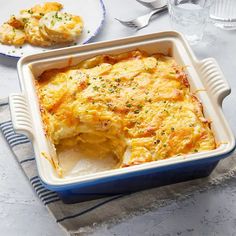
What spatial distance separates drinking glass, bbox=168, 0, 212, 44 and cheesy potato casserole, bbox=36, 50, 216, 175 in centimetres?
46

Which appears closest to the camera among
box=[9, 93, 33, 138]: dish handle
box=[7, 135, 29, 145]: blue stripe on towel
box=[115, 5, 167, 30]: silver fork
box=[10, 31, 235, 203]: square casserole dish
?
box=[10, 31, 235, 203]: square casserole dish

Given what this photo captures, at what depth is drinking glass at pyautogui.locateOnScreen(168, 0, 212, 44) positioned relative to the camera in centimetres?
237

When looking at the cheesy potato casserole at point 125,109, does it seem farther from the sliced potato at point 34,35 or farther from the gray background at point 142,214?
the sliced potato at point 34,35

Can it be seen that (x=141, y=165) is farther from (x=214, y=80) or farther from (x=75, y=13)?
(x=75, y=13)

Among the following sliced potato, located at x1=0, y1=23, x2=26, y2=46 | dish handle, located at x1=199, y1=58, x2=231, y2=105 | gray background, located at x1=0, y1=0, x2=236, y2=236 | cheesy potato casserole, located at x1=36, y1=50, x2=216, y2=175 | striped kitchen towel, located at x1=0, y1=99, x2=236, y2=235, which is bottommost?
gray background, located at x1=0, y1=0, x2=236, y2=236

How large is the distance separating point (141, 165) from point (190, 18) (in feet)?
3.44

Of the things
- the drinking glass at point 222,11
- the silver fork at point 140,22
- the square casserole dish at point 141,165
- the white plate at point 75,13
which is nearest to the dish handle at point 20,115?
the square casserole dish at point 141,165

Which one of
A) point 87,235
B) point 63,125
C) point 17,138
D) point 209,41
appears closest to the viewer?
point 87,235

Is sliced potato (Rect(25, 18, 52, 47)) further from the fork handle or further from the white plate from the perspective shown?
the fork handle

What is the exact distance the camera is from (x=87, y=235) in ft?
5.46

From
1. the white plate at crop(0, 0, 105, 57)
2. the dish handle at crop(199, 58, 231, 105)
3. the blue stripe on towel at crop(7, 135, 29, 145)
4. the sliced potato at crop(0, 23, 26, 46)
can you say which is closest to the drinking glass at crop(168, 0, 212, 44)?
the white plate at crop(0, 0, 105, 57)

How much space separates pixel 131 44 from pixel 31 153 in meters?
0.57

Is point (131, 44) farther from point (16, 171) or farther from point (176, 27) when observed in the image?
point (16, 171)

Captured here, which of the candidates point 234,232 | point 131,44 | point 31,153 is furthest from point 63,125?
point 234,232
